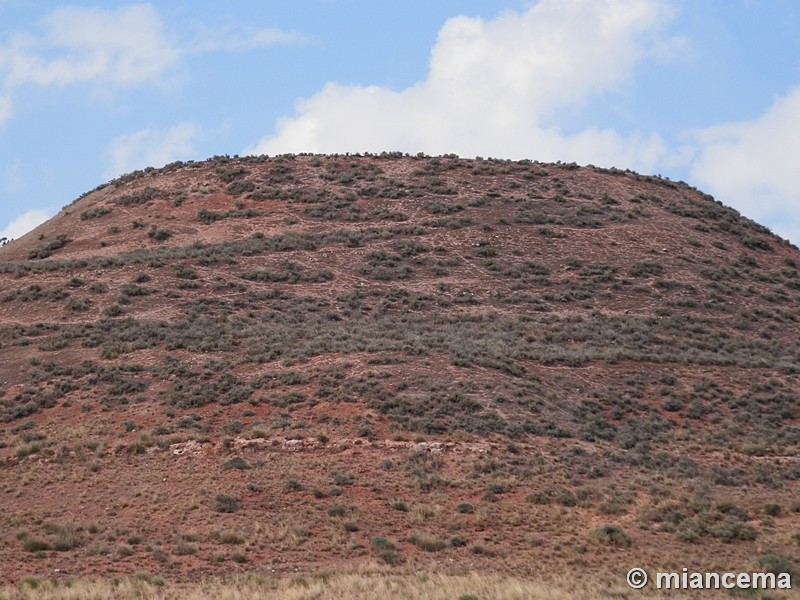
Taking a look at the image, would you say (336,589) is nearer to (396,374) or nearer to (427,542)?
→ (427,542)

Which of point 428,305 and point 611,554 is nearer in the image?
point 611,554

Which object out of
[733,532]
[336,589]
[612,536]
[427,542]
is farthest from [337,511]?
[733,532]

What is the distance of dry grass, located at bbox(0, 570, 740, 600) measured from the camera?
→ 1498 centimetres

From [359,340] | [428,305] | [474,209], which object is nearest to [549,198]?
[474,209]

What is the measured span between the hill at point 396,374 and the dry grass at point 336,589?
1043 mm

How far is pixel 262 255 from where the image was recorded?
4272 centimetres

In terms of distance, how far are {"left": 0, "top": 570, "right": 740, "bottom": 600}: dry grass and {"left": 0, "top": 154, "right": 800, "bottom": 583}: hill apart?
1.04 metres

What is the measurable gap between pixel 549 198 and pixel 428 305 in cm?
1424

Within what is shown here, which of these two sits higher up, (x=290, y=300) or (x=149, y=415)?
(x=290, y=300)

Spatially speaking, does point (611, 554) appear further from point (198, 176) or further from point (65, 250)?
point (198, 176)

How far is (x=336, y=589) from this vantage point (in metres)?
15.4

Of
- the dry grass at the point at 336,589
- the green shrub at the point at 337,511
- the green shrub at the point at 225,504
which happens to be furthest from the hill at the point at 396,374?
the dry grass at the point at 336,589

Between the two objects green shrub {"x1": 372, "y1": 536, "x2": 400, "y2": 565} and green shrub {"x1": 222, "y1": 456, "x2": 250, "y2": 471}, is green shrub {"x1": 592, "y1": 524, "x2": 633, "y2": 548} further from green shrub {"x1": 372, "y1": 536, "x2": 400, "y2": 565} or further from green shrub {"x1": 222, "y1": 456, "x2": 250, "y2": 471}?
green shrub {"x1": 222, "y1": 456, "x2": 250, "y2": 471}

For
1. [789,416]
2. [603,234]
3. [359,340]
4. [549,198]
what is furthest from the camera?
[549,198]
